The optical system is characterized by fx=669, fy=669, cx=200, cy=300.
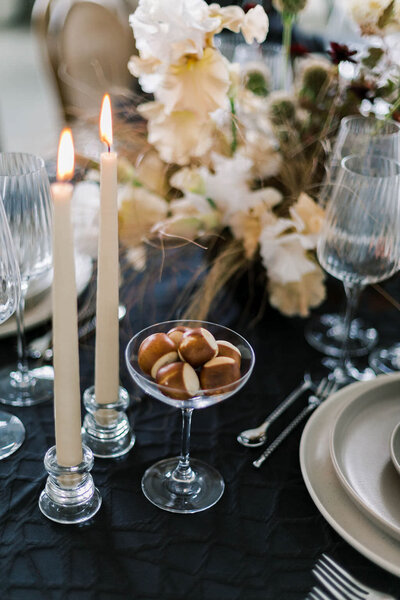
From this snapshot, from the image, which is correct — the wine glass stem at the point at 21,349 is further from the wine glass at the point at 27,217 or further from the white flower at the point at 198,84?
the white flower at the point at 198,84

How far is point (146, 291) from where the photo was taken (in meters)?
0.99

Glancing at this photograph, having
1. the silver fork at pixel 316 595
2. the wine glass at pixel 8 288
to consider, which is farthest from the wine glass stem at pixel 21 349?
the silver fork at pixel 316 595

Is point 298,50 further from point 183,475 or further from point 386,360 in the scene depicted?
point 183,475

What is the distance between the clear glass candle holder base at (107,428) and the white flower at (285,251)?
0.96 ft

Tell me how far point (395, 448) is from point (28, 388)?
1.43 ft

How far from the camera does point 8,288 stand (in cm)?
65

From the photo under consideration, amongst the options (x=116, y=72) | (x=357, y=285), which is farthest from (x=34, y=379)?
(x=116, y=72)

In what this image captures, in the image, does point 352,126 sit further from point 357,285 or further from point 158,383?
point 158,383

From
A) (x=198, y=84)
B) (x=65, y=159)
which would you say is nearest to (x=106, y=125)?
(x=65, y=159)

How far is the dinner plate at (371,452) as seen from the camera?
63cm

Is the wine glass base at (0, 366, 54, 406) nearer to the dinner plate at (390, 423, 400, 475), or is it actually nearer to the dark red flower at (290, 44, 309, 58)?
the dinner plate at (390, 423, 400, 475)

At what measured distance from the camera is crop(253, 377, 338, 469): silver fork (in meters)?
0.73

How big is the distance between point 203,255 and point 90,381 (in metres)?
0.29

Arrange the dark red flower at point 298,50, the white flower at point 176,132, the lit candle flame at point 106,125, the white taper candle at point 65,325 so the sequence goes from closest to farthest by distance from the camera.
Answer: the white taper candle at point 65,325 → the lit candle flame at point 106,125 → the white flower at point 176,132 → the dark red flower at point 298,50
